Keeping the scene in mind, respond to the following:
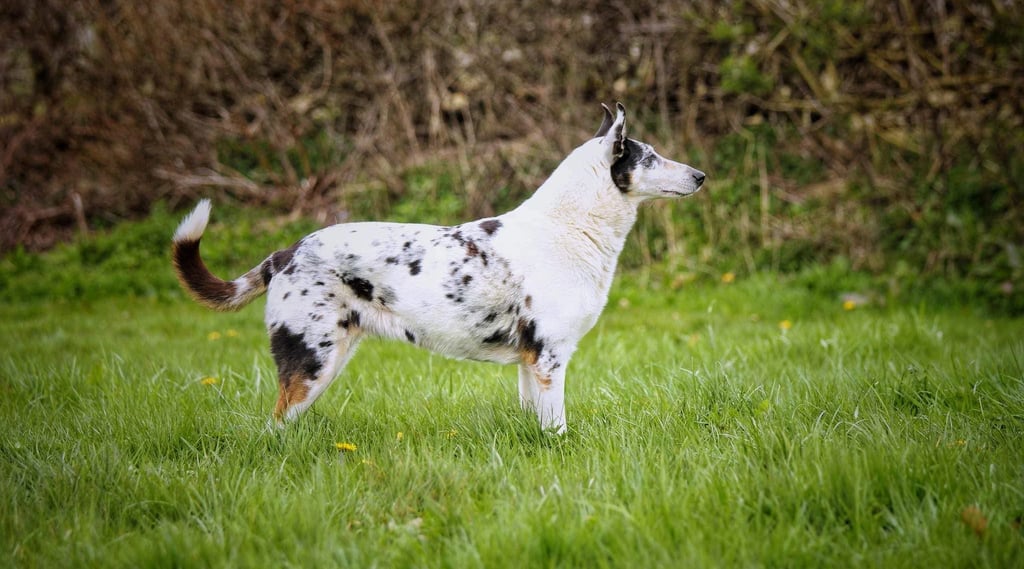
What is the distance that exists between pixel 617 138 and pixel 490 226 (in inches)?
29.3

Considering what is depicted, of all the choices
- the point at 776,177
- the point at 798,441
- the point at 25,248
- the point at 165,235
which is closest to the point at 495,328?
the point at 798,441

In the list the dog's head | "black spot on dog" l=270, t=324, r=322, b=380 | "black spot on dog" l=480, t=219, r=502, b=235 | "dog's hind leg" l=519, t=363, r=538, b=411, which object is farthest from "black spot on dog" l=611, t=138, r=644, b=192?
"black spot on dog" l=270, t=324, r=322, b=380

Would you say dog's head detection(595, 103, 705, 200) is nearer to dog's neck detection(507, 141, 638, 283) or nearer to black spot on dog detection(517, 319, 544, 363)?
dog's neck detection(507, 141, 638, 283)

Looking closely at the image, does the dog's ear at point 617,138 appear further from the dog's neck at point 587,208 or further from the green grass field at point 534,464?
the green grass field at point 534,464

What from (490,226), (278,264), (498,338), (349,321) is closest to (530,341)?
(498,338)

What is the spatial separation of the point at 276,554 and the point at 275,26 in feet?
28.2

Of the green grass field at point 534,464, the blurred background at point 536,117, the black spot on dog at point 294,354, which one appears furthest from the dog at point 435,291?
the blurred background at point 536,117

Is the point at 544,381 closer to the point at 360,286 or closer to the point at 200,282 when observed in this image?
the point at 360,286

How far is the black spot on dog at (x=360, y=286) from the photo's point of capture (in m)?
3.72

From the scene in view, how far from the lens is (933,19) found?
7.75 metres

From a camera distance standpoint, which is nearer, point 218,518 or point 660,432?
point 218,518

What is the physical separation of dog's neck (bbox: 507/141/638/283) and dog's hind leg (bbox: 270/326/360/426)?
1.14 metres

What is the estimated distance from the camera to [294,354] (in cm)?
368

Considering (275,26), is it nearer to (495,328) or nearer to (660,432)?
(495,328)
